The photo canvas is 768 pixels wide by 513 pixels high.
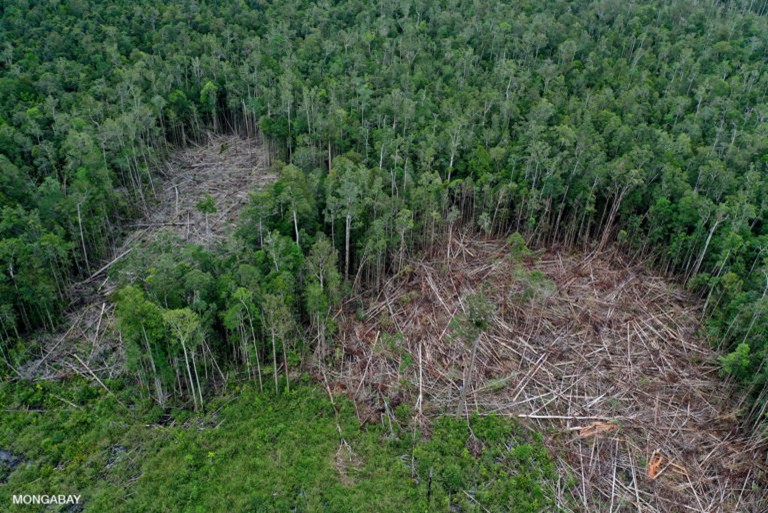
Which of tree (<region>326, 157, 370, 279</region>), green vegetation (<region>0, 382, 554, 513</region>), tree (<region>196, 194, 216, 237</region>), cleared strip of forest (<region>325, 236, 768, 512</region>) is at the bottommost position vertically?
green vegetation (<region>0, 382, 554, 513</region>)

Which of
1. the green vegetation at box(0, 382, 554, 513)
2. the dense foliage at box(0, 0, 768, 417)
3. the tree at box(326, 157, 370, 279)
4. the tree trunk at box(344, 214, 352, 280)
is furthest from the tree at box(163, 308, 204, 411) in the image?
the tree at box(326, 157, 370, 279)

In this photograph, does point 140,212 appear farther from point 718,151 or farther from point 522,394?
point 718,151

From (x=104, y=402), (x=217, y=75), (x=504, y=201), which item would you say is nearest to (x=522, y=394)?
(x=504, y=201)

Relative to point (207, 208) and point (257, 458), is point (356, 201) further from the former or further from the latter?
point (257, 458)

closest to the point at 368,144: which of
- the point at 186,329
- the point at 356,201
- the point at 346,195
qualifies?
the point at 356,201

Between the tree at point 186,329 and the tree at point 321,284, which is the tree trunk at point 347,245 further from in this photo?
the tree at point 186,329

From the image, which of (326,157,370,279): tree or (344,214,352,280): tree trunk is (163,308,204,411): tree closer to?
(344,214,352,280): tree trunk
